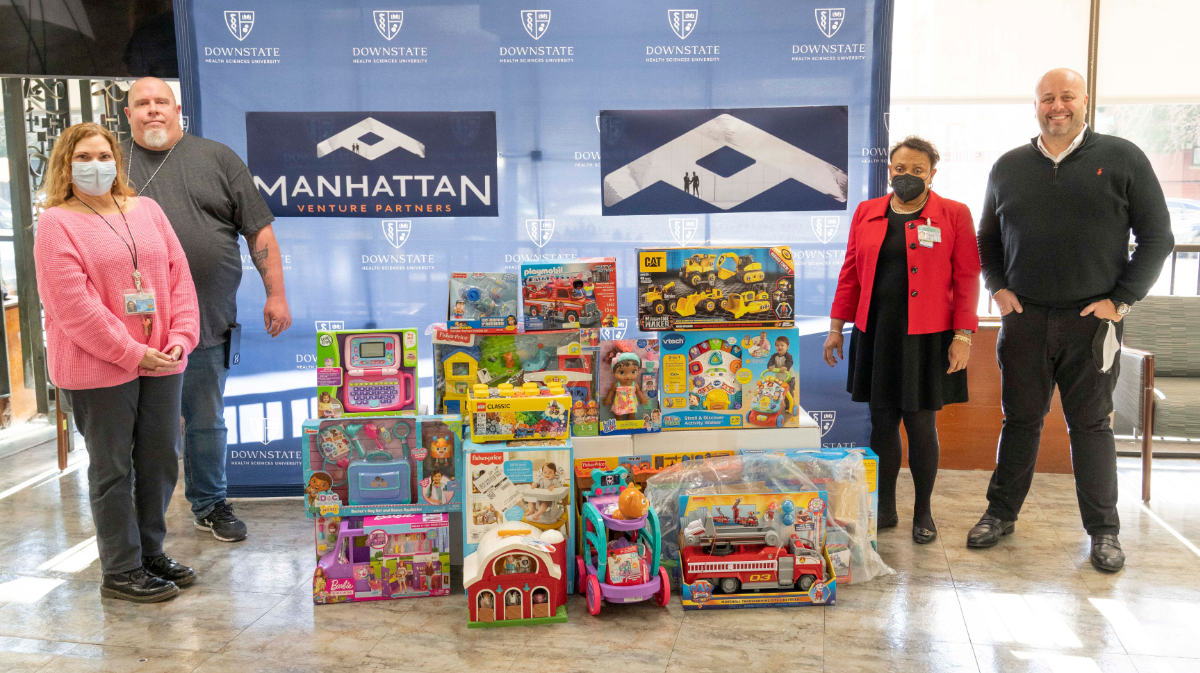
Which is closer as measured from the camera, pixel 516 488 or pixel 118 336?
pixel 118 336

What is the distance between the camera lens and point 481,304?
2900 mm

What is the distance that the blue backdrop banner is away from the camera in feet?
11.9

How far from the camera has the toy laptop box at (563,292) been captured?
290 cm

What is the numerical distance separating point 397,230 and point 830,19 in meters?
2.09

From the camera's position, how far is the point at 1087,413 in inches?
116

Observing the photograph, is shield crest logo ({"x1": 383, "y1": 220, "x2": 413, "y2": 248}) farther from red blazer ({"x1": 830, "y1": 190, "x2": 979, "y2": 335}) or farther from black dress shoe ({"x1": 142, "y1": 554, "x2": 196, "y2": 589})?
red blazer ({"x1": 830, "y1": 190, "x2": 979, "y2": 335})

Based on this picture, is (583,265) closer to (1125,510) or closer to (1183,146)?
(1125,510)

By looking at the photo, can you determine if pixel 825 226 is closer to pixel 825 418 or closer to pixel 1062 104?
pixel 825 418

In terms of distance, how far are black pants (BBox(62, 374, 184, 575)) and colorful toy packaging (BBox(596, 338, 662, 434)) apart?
4.65ft

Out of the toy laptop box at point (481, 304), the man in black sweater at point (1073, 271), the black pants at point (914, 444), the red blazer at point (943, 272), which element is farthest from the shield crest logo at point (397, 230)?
the man in black sweater at point (1073, 271)

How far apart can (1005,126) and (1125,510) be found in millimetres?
1935

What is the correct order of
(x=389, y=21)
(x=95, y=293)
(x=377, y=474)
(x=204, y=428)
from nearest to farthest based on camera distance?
(x=95, y=293), (x=377, y=474), (x=204, y=428), (x=389, y=21)

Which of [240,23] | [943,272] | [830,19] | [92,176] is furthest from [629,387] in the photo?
[240,23]

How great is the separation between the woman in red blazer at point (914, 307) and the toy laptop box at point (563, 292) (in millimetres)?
986
